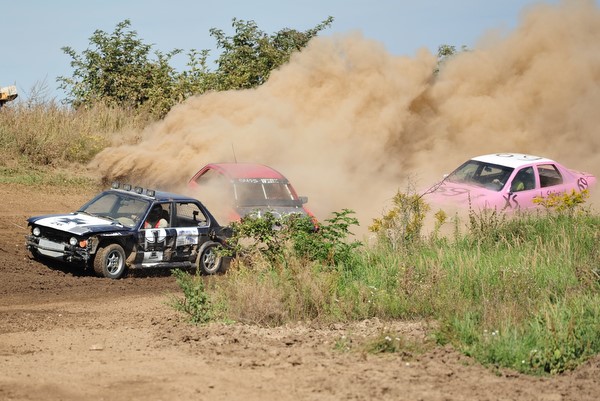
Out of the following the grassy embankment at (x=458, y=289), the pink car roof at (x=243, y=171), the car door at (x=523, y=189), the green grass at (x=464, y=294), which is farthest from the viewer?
the car door at (x=523, y=189)

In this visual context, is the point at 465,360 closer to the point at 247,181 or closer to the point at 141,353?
the point at 141,353

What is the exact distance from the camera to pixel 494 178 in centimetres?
2062

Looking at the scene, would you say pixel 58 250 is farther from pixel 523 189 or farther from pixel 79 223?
pixel 523 189

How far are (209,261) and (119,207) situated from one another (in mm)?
1751

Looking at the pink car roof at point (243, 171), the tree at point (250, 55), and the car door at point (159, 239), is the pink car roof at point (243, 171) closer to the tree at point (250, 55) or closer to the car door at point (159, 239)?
the car door at point (159, 239)

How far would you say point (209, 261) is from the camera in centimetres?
1659

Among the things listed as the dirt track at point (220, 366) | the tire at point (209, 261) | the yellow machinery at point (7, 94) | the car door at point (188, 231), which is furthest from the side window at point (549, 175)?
the yellow machinery at point (7, 94)

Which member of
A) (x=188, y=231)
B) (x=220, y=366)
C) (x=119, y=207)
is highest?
(x=119, y=207)

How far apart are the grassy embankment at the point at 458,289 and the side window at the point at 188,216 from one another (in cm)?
267

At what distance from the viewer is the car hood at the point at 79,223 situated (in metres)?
15.0

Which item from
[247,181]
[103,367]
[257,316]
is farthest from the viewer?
[247,181]

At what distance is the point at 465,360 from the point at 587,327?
4.70 feet

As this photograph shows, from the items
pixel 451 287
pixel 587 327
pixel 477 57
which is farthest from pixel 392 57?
pixel 587 327

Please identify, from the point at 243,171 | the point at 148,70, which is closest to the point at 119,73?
the point at 148,70
